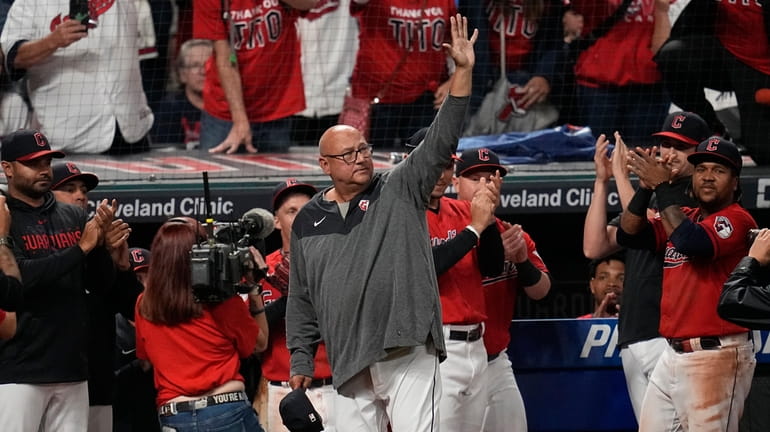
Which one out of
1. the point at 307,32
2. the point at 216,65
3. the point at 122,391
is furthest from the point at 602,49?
the point at 122,391

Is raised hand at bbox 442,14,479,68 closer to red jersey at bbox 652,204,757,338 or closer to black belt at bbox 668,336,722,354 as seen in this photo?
red jersey at bbox 652,204,757,338

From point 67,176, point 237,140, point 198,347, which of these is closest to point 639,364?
point 198,347

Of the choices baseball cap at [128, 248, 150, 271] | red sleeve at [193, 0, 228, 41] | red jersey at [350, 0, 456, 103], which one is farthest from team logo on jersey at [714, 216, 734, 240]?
red sleeve at [193, 0, 228, 41]

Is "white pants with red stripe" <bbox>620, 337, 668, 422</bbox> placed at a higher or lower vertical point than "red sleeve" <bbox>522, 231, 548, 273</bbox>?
lower

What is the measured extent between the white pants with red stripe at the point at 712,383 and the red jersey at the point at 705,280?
0.08 m

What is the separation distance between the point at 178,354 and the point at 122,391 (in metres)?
1.34

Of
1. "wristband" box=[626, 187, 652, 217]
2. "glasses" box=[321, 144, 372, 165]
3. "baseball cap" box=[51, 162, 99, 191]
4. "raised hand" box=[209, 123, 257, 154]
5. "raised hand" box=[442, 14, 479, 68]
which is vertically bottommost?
"raised hand" box=[209, 123, 257, 154]

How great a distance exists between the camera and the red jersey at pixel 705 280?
5.25 m

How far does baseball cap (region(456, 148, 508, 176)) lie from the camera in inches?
232

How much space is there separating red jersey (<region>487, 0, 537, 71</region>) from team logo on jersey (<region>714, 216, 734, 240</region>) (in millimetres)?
3500

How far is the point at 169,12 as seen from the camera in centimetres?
879

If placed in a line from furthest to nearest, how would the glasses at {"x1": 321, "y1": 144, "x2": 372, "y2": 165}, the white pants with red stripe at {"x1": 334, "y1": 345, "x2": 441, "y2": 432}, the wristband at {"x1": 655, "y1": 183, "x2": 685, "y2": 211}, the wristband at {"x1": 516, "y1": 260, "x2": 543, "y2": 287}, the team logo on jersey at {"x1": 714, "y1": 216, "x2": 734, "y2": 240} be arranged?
1. the wristband at {"x1": 516, "y1": 260, "x2": 543, "y2": 287}
2. the wristband at {"x1": 655, "y1": 183, "x2": 685, "y2": 211}
3. the team logo on jersey at {"x1": 714, "y1": 216, "x2": 734, "y2": 240}
4. the glasses at {"x1": 321, "y1": 144, "x2": 372, "y2": 165}
5. the white pants with red stripe at {"x1": 334, "y1": 345, "x2": 441, "y2": 432}

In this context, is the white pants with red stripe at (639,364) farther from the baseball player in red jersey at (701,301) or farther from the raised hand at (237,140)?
the raised hand at (237,140)

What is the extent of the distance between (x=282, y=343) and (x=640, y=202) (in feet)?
5.43
